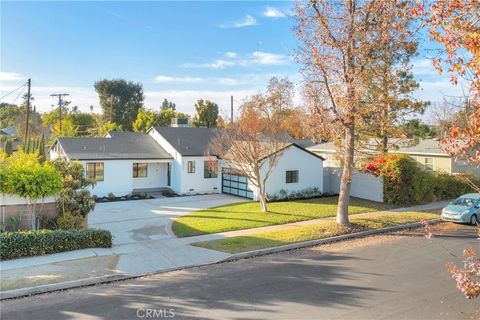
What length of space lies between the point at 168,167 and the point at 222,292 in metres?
21.1

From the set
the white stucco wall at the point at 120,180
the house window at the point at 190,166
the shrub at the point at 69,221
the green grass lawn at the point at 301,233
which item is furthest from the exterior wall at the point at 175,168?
the shrub at the point at 69,221

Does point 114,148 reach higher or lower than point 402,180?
higher

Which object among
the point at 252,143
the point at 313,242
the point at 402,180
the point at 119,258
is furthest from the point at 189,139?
the point at 119,258

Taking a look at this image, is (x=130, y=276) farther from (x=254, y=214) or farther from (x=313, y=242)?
(x=254, y=214)

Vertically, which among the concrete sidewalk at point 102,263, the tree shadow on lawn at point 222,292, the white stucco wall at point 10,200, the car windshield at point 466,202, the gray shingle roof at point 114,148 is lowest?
the tree shadow on lawn at point 222,292

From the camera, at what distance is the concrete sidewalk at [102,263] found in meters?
10.6

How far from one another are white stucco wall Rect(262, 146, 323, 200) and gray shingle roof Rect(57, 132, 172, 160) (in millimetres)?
8365

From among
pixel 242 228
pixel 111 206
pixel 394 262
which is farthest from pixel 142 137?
pixel 394 262

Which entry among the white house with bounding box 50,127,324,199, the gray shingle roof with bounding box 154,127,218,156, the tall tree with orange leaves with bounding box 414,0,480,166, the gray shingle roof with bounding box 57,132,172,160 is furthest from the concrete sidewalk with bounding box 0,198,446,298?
the gray shingle roof with bounding box 154,127,218,156

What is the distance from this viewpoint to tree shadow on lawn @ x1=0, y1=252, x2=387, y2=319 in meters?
9.01

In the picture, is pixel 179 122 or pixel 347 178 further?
pixel 179 122

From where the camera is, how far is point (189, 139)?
31.9m

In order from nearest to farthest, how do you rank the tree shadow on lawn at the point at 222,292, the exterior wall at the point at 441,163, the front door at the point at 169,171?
the tree shadow on lawn at the point at 222,292
the front door at the point at 169,171
the exterior wall at the point at 441,163

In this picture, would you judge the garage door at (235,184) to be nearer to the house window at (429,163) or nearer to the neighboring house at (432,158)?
the neighboring house at (432,158)
